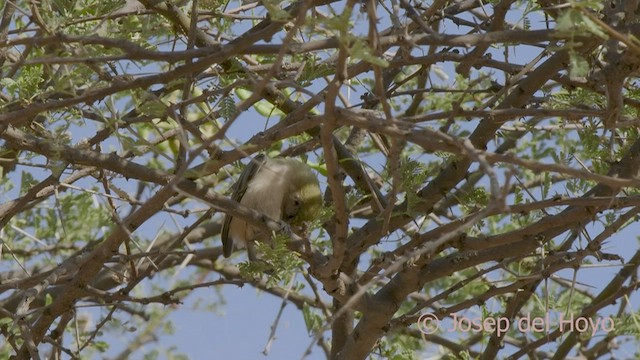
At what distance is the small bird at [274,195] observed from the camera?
5.23m

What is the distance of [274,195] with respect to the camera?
5.40 metres

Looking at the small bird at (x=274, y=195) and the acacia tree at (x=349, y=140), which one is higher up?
the small bird at (x=274, y=195)

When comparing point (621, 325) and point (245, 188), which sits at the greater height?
point (245, 188)

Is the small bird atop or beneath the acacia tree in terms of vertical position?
atop

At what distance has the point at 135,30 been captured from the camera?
12.8ft

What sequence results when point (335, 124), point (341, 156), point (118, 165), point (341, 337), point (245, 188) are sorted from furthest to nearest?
point (245, 188), point (341, 337), point (341, 156), point (118, 165), point (335, 124)

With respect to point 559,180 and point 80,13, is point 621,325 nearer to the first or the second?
point 559,180

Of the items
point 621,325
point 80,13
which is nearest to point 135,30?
point 80,13

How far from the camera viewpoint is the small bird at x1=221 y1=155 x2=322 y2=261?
5.23 m

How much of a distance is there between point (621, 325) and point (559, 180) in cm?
112

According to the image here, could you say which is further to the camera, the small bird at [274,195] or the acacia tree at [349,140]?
the small bird at [274,195]

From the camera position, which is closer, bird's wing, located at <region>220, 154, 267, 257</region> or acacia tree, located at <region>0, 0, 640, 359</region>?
acacia tree, located at <region>0, 0, 640, 359</region>

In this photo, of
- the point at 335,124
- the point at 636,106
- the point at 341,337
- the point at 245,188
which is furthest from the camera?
the point at 245,188

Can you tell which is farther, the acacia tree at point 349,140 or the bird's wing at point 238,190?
the bird's wing at point 238,190
